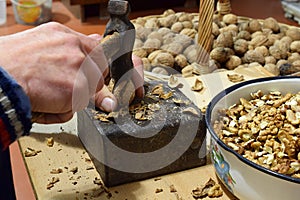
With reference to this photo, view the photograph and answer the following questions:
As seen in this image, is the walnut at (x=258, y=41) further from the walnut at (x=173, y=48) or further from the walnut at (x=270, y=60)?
the walnut at (x=173, y=48)

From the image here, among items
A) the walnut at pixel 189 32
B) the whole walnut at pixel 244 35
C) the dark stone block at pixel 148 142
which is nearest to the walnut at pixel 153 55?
the walnut at pixel 189 32

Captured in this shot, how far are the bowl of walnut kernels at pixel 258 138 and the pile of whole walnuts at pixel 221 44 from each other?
0.94ft

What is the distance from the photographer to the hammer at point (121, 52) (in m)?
0.58

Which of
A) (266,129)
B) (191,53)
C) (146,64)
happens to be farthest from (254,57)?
(266,129)

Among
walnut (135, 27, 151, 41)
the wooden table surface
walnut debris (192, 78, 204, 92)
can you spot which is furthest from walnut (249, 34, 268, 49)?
the wooden table surface

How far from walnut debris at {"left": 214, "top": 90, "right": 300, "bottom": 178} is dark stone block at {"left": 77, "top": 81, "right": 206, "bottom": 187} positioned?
4 cm

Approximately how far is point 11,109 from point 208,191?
274 millimetres

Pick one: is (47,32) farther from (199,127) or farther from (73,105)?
(199,127)

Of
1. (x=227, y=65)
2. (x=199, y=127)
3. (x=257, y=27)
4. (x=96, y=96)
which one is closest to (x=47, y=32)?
(x=96, y=96)

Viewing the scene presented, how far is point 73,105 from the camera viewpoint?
19.5 inches

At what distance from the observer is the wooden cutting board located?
23.1 inches

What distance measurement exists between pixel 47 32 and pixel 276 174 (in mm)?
280

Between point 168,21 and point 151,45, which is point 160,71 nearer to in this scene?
point 151,45

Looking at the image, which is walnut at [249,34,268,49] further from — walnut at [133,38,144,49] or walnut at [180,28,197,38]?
walnut at [133,38,144,49]
